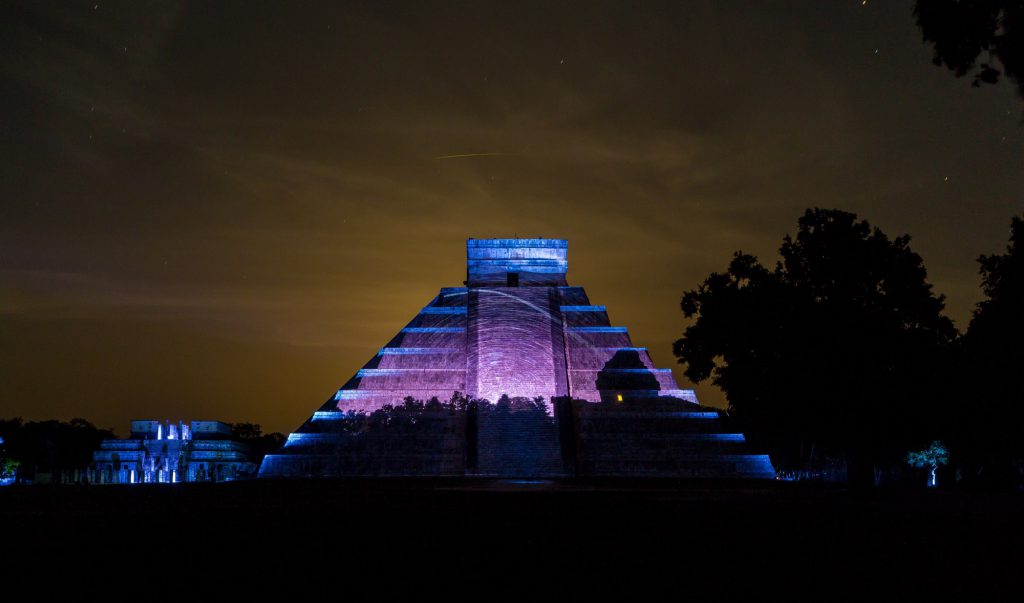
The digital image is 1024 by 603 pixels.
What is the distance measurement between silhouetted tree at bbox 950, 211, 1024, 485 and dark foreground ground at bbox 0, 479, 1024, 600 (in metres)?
13.2

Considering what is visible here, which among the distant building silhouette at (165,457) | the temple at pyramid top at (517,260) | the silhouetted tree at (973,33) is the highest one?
the temple at pyramid top at (517,260)

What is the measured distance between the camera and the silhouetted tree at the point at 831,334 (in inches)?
1097

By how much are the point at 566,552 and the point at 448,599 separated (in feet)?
10.0

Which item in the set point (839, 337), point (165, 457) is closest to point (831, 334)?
point (839, 337)

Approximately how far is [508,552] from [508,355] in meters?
34.9

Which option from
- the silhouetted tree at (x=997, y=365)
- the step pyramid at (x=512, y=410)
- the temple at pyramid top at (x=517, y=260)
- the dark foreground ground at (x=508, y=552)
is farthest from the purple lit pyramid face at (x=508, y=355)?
the dark foreground ground at (x=508, y=552)

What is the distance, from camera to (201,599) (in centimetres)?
648

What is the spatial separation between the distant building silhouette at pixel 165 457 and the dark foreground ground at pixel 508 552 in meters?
52.5

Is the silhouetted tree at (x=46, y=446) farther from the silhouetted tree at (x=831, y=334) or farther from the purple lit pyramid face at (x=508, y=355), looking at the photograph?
the silhouetted tree at (x=831, y=334)

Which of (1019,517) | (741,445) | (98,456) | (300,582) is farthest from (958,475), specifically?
(300,582)

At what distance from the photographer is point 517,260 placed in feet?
178

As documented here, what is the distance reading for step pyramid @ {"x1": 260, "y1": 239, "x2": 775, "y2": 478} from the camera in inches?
1458

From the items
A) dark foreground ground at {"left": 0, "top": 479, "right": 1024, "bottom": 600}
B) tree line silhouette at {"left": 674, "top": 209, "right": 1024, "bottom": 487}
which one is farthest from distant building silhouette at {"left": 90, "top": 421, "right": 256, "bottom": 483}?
dark foreground ground at {"left": 0, "top": 479, "right": 1024, "bottom": 600}

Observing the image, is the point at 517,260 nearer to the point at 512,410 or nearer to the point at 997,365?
the point at 512,410
